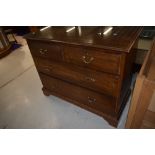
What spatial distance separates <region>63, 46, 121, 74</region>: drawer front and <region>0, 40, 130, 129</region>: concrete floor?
69 centimetres

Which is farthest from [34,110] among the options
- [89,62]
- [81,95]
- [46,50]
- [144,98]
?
[144,98]

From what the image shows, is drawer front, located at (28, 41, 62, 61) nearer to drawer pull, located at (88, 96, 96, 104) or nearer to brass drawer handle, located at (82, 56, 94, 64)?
brass drawer handle, located at (82, 56, 94, 64)

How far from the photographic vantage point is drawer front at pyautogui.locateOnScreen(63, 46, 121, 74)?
3.07 feet

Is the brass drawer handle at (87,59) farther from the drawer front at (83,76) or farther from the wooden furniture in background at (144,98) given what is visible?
the wooden furniture in background at (144,98)

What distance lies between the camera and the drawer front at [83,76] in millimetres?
1082

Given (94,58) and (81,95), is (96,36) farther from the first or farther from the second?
(81,95)

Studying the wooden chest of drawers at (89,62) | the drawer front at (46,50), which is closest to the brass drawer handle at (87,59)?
the wooden chest of drawers at (89,62)

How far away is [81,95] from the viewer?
1.40 m

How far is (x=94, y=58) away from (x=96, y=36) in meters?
0.16

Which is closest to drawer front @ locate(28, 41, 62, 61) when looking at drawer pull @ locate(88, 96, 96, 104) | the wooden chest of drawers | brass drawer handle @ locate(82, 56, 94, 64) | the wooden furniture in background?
the wooden chest of drawers
